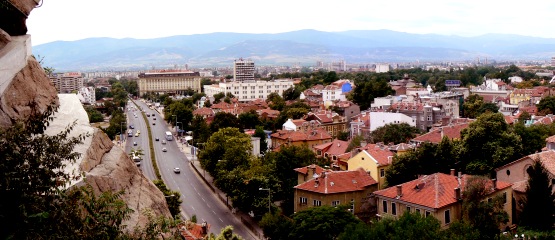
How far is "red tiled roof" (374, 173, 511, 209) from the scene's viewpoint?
2273 cm

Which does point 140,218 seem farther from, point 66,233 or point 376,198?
point 376,198

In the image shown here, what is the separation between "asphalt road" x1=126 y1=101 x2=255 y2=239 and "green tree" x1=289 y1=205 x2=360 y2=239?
485 cm

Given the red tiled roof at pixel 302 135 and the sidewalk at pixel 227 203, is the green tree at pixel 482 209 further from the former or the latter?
the red tiled roof at pixel 302 135

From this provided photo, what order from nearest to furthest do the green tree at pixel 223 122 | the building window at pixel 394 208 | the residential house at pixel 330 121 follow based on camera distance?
1. the building window at pixel 394 208
2. the green tree at pixel 223 122
3. the residential house at pixel 330 121

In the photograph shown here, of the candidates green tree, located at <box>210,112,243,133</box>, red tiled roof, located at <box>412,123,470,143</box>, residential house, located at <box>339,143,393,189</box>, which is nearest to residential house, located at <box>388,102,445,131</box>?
red tiled roof, located at <box>412,123,470,143</box>

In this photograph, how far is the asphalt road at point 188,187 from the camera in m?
28.7

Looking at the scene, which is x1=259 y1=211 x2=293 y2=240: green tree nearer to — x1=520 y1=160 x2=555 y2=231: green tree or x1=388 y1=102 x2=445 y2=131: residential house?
x1=520 y1=160 x2=555 y2=231: green tree

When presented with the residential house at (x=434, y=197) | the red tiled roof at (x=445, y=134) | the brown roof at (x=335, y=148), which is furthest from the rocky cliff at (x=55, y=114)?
the red tiled roof at (x=445, y=134)

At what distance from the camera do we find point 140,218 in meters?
7.62

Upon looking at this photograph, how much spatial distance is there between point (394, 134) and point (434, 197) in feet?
67.1

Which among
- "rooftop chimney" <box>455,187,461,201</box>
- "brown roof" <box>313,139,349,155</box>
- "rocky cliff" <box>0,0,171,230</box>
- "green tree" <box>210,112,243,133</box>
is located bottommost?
"brown roof" <box>313,139,349,155</box>

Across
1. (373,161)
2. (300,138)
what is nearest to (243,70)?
(300,138)

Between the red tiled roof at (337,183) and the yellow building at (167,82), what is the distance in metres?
117

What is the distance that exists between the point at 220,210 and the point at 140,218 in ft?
78.5
